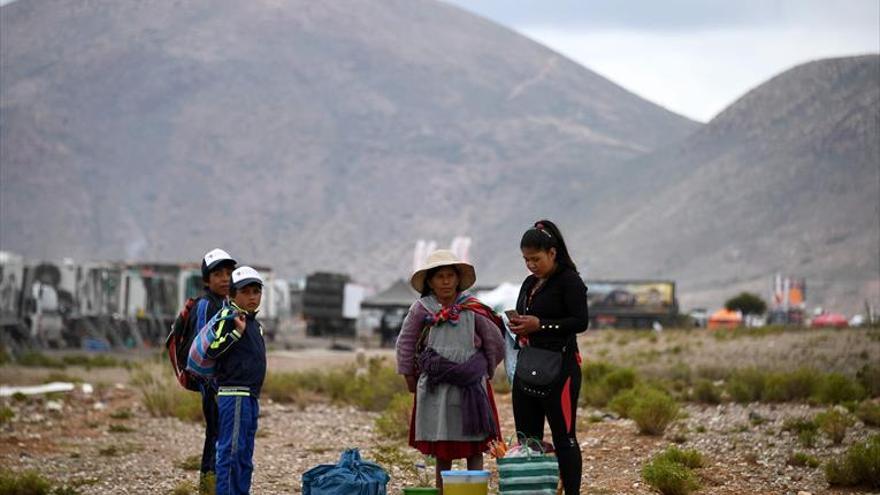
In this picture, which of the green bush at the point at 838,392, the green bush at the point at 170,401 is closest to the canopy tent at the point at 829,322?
the green bush at the point at 838,392

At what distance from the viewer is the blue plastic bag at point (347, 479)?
877 centimetres

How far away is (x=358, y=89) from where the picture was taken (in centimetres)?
17125

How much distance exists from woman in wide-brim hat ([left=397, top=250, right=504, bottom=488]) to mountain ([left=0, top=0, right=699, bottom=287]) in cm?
7916

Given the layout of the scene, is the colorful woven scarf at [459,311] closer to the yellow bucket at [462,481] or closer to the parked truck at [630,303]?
the yellow bucket at [462,481]

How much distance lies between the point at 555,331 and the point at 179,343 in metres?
2.48

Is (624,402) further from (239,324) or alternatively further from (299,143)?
(299,143)

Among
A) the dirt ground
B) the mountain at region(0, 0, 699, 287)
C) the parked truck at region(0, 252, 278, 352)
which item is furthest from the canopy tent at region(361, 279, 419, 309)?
the mountain at region(0, 0, 699, 287)

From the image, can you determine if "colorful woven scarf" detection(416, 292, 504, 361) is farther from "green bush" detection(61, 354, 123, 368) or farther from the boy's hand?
"green bush" detection(61, 354, 123, 368)

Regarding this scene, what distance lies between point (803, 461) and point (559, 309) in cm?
451

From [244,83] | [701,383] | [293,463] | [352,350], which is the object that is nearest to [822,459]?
[293,463]

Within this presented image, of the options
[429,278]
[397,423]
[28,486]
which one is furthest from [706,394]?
[429,278]

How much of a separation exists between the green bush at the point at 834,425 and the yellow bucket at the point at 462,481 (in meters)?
6.25

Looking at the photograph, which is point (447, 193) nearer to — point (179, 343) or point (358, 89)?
point (358, 89)

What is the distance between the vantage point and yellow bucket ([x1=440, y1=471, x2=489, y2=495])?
8.66m
